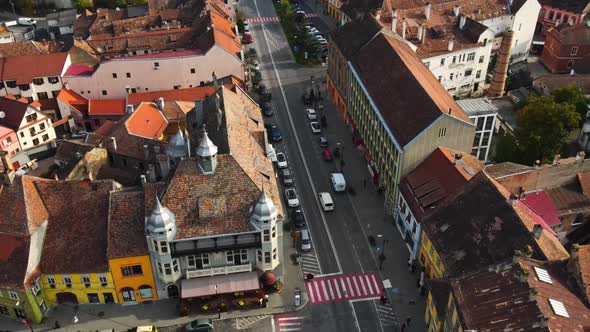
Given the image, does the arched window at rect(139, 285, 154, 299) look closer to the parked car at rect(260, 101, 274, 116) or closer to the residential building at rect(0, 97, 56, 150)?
the residential building at rect(0, 97, 56, 150)

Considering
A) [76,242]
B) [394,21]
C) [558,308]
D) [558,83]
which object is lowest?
[558,83]

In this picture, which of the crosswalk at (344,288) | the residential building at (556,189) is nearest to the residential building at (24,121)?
the crosswalk at (344,288)

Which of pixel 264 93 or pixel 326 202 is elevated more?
pixel 264 93

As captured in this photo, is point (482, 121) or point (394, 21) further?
point (394, 21)

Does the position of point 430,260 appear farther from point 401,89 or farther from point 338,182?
point 401,89

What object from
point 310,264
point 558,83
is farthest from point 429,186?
point 558,83

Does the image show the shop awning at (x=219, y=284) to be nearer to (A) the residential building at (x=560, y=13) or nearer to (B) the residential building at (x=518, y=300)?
(B) the residential building at (x=518, y=300)
